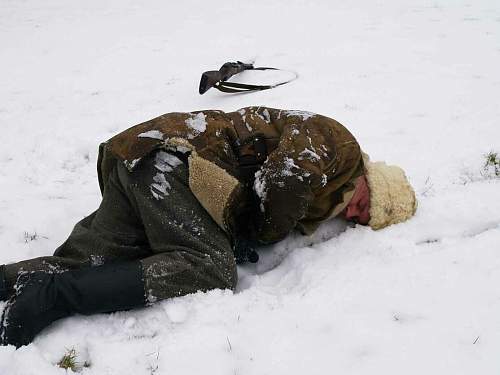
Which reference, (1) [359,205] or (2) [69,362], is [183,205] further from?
(1) [359,205]

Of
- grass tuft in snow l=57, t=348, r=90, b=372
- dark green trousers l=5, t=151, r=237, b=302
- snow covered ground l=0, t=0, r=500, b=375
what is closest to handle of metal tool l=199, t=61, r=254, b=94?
snow covered ground l=0, t=0, r=500, b=375

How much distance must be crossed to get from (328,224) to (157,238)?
121 centimetres

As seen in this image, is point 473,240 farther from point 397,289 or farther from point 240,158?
point 240,158

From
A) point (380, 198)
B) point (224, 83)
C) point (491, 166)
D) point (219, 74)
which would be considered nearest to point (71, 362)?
point (380, 198)

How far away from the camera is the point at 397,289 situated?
2.47 meters

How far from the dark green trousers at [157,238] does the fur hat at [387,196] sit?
97 centimetres

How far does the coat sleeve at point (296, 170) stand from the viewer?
8.26 ft

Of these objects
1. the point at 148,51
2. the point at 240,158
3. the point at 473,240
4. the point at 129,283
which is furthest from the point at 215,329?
the point at 148,51

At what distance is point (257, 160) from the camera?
8.79ft

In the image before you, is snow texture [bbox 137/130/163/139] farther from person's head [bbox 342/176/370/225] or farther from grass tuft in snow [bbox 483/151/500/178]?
grass tuft in snow [bbox 483/151/500/178]

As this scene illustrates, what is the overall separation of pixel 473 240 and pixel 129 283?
77.4 inches

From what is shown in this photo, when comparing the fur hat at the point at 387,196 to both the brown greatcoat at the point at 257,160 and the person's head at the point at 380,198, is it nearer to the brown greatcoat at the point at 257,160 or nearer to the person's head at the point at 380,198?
the person's head at the point at 380,198

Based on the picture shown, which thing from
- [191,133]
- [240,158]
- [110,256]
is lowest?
[110,256]

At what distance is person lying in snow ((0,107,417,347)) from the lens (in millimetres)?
2299
